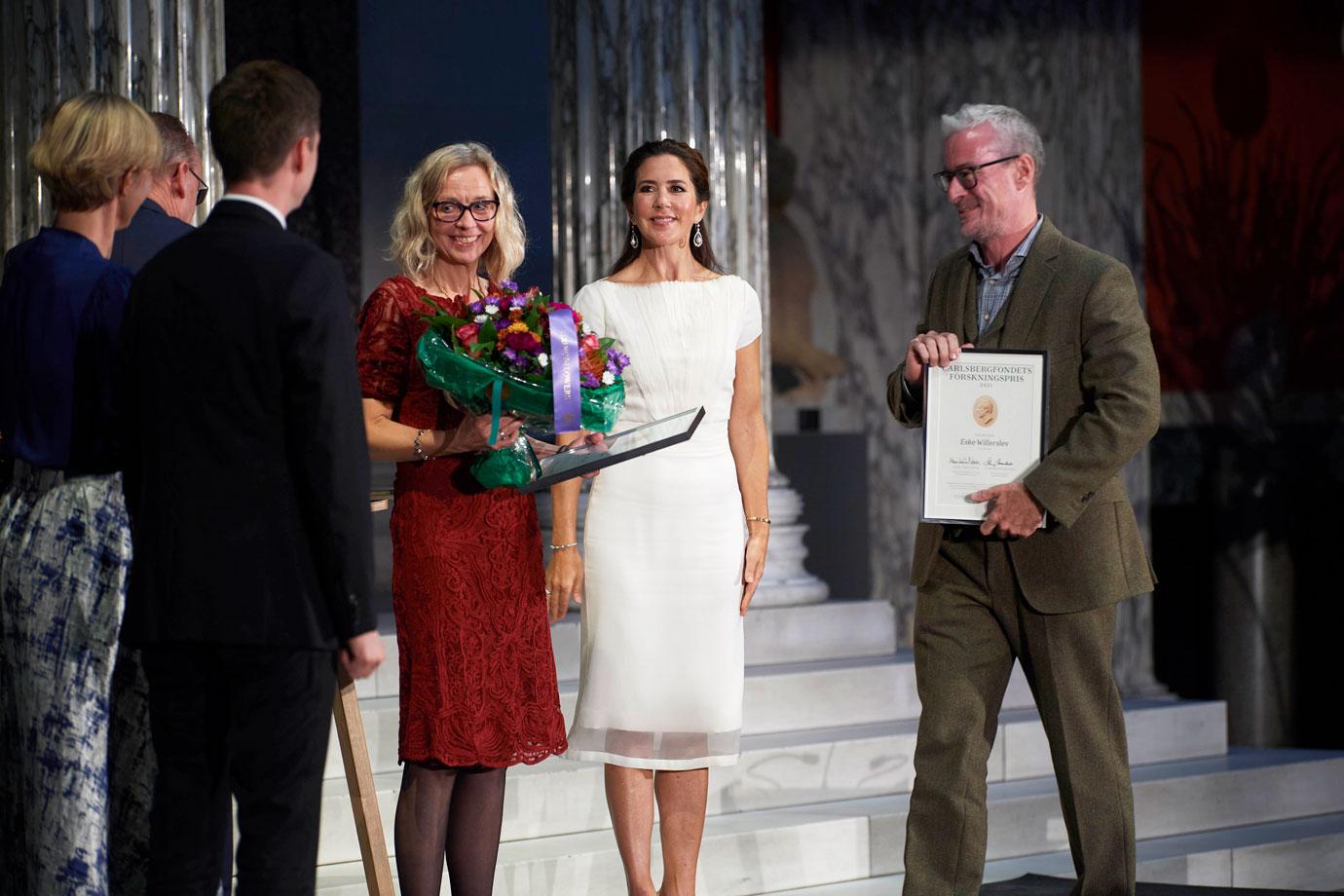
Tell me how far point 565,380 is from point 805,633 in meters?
3.01

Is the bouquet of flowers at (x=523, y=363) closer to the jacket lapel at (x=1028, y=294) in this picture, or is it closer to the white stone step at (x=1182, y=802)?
the jacket lapel at (x=1028, y=294)

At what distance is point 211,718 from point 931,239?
5.30 metres

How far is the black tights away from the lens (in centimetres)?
340

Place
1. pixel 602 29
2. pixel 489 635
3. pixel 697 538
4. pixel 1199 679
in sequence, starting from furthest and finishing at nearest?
pixel 1199 679 → pixel 602 29 → pixel 697 538 → pixel 489 635

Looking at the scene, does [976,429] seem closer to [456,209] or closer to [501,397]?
[501,397]

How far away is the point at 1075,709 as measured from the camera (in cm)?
352

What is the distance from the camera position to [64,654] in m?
2.88

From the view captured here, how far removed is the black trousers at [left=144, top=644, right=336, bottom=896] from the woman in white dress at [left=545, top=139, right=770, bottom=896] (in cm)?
127

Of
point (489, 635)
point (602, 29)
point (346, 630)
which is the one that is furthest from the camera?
point (602, 29)

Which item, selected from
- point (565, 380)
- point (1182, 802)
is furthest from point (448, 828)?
point (1182, 802)

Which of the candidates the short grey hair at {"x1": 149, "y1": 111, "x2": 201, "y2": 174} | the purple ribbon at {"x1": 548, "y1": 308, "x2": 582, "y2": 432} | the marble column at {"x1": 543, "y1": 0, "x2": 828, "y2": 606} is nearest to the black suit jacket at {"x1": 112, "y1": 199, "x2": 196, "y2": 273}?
the short grey hair at {"x1": 149, "y1": 111, "x2": 201, "y2": 174}

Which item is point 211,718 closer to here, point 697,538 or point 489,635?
point 489,635

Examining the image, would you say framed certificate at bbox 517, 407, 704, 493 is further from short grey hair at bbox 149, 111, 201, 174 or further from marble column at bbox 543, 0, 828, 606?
marble column at bbox 543, 0, 828, 606

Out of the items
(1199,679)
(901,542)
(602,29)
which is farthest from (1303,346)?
(602,29)
